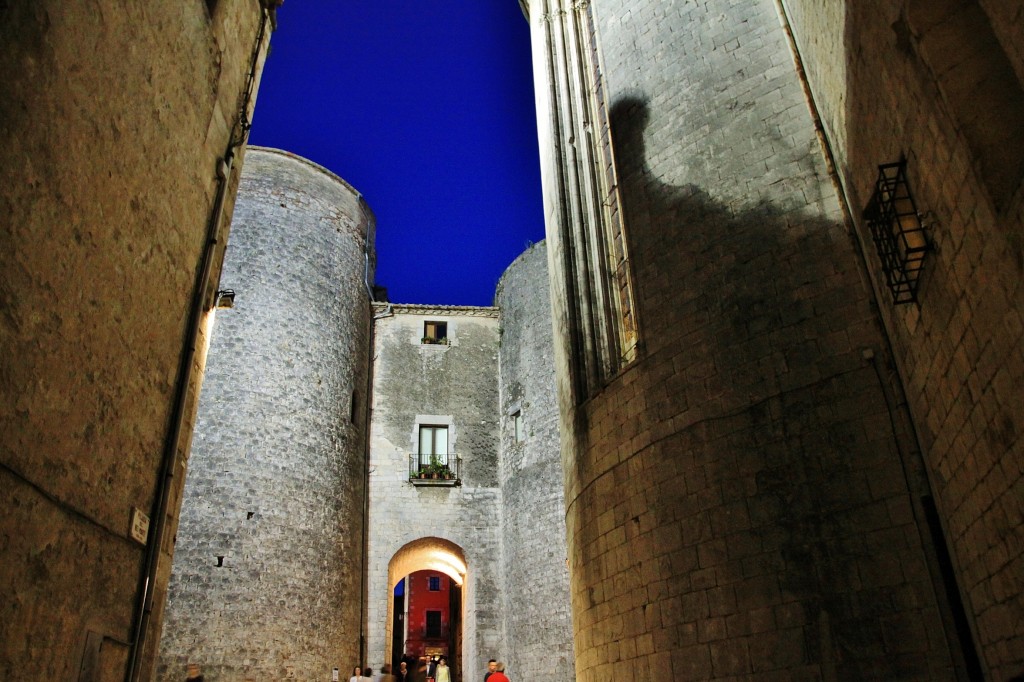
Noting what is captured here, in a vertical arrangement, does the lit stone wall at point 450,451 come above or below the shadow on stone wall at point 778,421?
above

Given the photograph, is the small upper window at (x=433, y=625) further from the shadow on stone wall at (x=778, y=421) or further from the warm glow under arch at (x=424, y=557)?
the shadow on stone wall at (x=778, y=421)

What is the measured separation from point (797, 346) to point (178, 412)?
5.10 m

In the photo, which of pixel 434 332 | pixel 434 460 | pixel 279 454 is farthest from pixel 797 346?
pixel 434 332

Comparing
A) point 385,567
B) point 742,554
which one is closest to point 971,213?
point 742,554

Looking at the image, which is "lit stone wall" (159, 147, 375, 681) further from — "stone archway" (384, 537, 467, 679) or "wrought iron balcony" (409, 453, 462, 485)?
"wrought iron balcony" (409, 453, 462, 485)

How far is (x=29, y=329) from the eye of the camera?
12.6 ft

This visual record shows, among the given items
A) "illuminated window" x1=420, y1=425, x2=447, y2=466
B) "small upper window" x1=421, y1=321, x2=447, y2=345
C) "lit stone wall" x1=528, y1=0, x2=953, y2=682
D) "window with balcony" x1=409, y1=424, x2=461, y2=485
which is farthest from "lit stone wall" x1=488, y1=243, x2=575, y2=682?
"lit stone wall" x1=528, y1=0, x2=953, y2=682

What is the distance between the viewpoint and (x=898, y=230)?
538 cm

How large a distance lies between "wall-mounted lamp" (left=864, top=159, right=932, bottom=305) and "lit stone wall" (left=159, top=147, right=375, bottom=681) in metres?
12.3

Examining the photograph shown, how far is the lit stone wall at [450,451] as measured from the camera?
16969 mm

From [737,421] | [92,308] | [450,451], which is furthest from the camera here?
[450,451]

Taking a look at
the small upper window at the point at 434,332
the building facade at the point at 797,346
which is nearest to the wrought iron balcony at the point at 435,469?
the small upper window at the point at 434,332

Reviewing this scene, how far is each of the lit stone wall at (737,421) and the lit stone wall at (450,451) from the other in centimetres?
875

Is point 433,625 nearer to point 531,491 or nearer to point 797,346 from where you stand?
point 531,491
